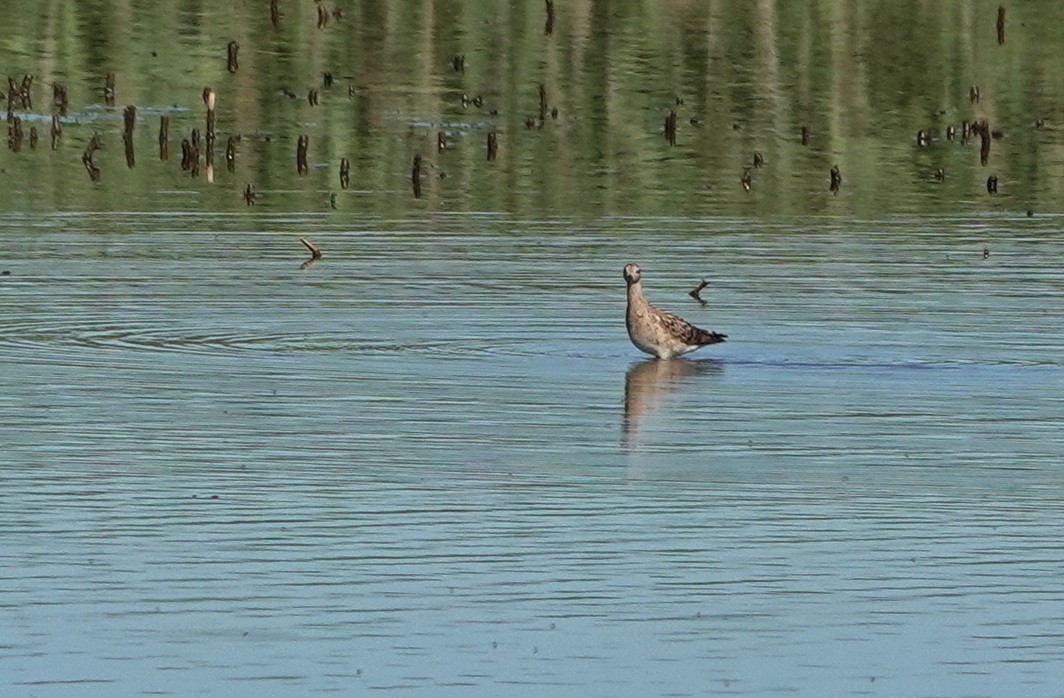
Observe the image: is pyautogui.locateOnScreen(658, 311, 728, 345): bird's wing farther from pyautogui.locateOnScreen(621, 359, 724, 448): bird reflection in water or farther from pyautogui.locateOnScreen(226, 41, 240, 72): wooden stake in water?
pyautogui.locateOnScreen(226, 41, 240, 72): wooden stake in water

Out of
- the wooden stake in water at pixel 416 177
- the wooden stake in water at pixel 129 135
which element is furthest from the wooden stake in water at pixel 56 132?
the wooden stake in water at pixel 416 177

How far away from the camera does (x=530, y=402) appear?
17.5 meters

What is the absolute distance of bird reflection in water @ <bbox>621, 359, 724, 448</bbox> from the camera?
675 inches

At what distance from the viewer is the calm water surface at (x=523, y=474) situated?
11.4m

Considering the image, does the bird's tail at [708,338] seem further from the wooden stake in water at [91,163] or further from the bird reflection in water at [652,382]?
the wooden stake in water at [91,163]

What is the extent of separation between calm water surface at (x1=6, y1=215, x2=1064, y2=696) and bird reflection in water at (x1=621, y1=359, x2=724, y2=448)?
50 mm

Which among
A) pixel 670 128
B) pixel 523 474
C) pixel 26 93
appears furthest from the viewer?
pixel 26 93

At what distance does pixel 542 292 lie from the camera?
2267cm

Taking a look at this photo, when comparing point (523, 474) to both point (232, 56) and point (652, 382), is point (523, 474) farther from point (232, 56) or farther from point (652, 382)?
point (232, 56)

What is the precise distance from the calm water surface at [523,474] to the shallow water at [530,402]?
0.03 meters

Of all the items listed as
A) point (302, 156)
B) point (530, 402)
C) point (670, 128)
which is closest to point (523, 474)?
point (530, 402)

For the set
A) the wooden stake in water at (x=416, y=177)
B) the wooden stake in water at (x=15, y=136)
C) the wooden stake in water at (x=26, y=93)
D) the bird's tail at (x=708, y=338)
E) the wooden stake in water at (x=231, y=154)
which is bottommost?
the bird's tail at (x=708, y=338)

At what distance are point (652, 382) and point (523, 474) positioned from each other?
12.9 feet

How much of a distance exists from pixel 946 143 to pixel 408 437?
19.3 meters
